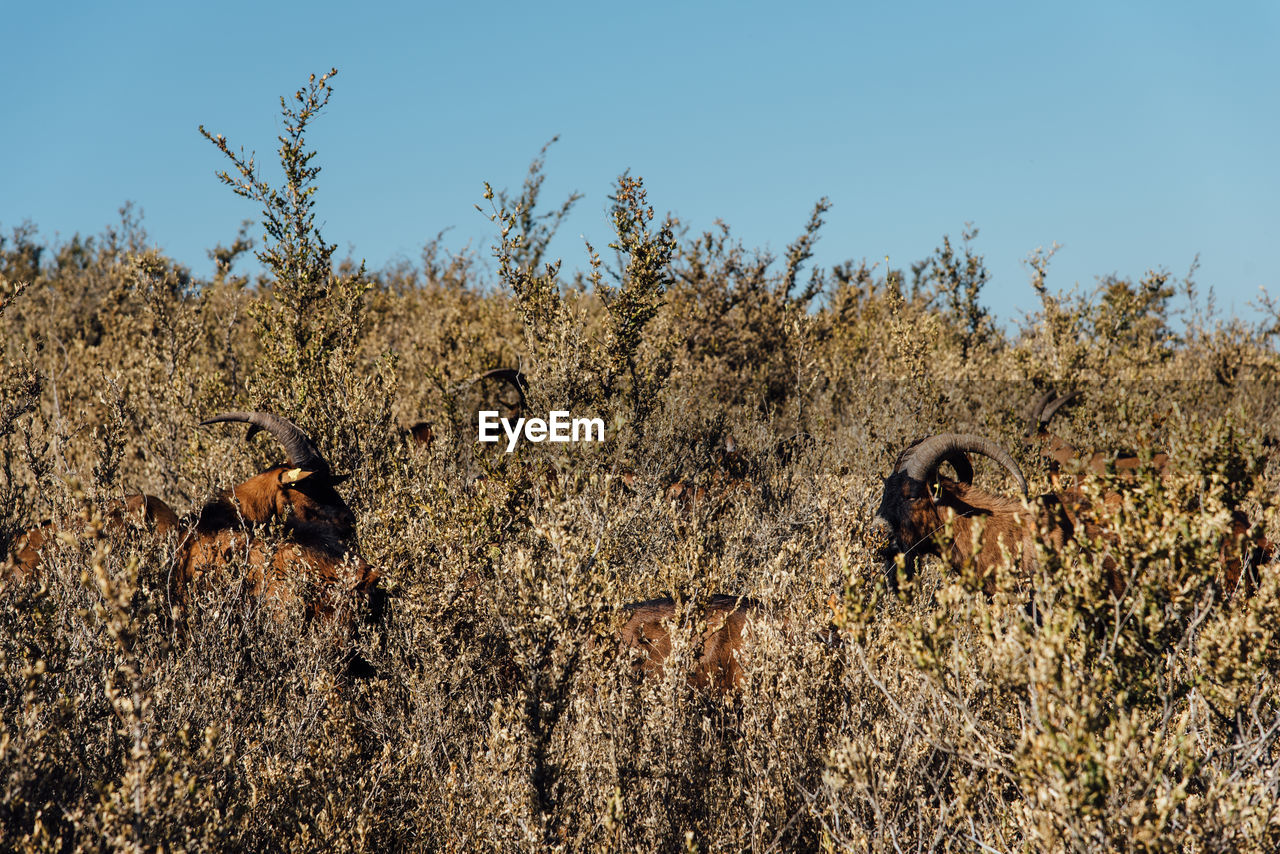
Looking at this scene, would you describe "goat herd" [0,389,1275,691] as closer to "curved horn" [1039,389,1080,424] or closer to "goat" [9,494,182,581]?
"goat" [9,494,182,581]

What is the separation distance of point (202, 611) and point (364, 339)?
956 cm

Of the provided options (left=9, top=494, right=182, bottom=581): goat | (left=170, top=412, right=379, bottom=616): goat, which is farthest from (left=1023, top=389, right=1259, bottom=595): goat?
(left=9, top=494, right=182, bottom=581): goat

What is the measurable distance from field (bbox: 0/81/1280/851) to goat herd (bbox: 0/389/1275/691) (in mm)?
156

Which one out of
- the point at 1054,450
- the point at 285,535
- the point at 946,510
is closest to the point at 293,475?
the point at 285,535

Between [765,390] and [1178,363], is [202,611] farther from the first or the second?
[1178,363]

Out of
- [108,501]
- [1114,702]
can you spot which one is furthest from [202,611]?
[1114,702]

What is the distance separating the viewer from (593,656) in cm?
366

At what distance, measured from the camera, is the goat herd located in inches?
176

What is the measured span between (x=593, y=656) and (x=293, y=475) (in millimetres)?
3420

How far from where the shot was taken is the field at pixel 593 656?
2.67 metres

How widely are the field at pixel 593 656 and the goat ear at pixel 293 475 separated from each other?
53 cm

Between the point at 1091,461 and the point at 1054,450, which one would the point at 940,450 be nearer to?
the point at 1091,461

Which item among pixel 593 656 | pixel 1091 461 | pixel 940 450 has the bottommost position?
pixel 593 656

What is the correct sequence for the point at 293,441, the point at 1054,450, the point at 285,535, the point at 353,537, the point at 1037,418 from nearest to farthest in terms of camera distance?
1. the point at 285,535
2. the point at 353,537
3. the point at 293,441
4. the point at 1054,450
5. the point at 1037,418
